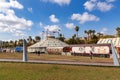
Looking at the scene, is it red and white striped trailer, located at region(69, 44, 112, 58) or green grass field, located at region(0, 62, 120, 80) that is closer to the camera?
green grass field, located at region(0, 62, 120, 80)

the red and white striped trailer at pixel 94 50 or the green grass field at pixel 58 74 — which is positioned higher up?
the red and white striped trailer at pixel 94 50

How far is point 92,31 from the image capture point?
151750 millimetres

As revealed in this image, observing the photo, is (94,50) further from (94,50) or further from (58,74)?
(58,74)

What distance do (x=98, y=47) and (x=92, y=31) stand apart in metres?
82.5

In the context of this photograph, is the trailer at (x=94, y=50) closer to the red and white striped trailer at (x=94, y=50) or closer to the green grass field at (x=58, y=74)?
the red and white striped trailer at (x=94, y=50)

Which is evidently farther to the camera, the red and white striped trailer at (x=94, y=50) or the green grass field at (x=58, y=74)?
the red and white striped trailer at (x=94, y=50)

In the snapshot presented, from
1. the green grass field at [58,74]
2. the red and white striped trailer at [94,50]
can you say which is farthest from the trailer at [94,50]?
the green grass field at [58,74]

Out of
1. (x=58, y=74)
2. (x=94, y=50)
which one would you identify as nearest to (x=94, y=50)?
(x=94, y=50)

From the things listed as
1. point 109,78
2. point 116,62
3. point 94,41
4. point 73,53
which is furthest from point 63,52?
point 109,78

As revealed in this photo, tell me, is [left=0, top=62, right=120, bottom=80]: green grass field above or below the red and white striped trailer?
below

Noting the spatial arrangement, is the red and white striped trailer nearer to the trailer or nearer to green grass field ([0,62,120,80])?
the trailer

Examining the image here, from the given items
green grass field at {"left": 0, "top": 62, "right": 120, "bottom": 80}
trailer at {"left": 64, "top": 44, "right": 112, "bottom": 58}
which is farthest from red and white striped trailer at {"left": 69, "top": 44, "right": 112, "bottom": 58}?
green grass field at {"left": 0, "top": 62, "right": 120, "bottom": 80}

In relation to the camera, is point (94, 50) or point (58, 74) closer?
point (58, 74)

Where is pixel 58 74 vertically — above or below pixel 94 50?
below
